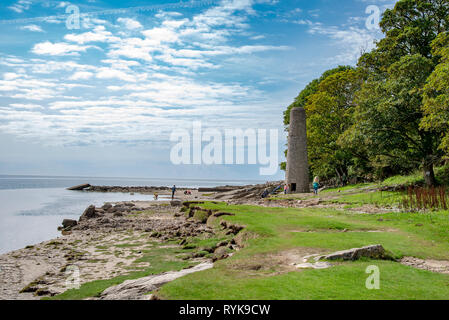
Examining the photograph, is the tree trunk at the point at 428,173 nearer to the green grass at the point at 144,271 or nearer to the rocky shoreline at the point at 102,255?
the rocky shoreline at the point at 102,255

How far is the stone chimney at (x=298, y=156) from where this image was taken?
133 feet

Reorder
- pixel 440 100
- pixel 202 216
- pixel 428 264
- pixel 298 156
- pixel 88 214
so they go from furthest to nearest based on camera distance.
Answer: pixel 298 156 → pixel 88 214 → pixel 202 216 → pixel 440 100 → pixel 428 264

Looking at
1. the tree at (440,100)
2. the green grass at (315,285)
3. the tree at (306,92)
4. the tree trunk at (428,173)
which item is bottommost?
the green grass at (315,285)

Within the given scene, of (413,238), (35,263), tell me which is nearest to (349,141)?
(413,238)

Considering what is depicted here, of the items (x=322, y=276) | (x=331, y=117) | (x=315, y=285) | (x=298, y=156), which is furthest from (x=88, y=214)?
(x=331, y=117)

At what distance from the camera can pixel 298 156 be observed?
40781 mm

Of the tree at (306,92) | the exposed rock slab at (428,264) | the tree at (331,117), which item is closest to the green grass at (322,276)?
the exposed rock slab at (428,264)

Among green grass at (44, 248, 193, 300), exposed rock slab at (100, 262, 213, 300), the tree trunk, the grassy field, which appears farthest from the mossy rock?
the tree trunk

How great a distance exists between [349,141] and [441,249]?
64.9ft

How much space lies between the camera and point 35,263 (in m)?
13.6

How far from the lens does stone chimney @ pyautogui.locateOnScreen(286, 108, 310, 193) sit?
40.7 metres

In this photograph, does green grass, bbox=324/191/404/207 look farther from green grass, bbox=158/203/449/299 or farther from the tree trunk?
green grass, bbox=158/203/449/299

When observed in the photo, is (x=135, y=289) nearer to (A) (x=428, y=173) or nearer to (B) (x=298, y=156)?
(A) (x=428, y=173)
